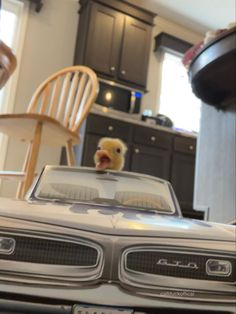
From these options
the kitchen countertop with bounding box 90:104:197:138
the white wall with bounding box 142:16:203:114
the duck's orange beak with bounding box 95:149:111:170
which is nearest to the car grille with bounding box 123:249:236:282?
the duck's orange beak with bounding box 95:149:111:170

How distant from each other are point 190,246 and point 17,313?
0.31 m

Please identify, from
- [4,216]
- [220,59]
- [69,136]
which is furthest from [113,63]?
[4,216]

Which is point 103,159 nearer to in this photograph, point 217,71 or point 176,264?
point 217,71

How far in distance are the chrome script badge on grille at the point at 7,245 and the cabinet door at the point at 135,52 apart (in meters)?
3.23

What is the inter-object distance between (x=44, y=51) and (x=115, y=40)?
0.68 meters

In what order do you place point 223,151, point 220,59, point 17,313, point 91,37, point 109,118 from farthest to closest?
point 91,37 → point 109,118 → point 223,151 → point 220,59 → point 17,313

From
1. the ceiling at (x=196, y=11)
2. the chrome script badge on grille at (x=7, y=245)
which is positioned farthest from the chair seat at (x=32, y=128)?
the ceiling at (x=196, y=11)

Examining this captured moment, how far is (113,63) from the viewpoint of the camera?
148 inches

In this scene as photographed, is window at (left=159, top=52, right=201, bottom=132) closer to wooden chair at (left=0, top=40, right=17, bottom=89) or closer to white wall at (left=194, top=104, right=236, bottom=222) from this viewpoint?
white wall at (left=194, top=104, right=236, bottom=222)

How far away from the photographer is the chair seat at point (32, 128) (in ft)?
5.58

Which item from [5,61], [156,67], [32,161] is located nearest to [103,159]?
[32,161]

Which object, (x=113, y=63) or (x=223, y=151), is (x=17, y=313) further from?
(x=113, y=63)

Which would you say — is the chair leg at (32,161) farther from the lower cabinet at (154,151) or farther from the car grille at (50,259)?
the lower cabinet at (154,151)

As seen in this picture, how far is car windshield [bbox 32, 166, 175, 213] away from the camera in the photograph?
3.54 feet
